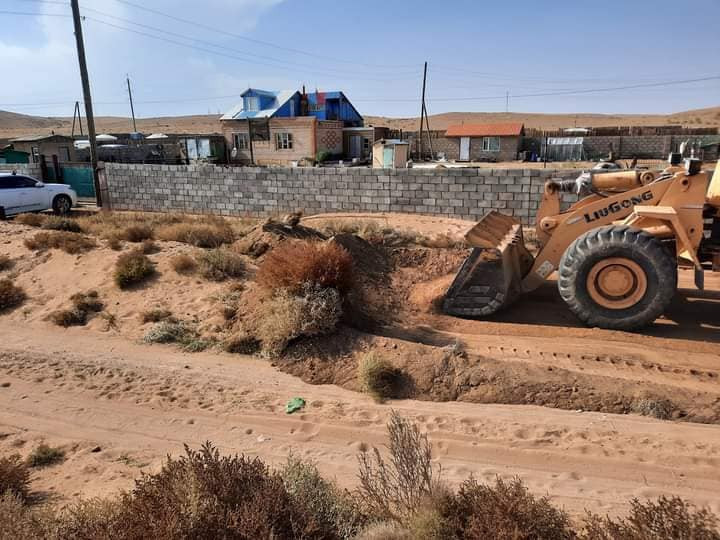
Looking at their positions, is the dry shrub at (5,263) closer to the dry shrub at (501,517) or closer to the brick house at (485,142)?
the dry shrub at (501,517)

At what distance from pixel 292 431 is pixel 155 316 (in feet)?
14.5

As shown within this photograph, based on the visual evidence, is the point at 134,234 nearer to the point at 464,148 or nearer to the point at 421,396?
the point at 421,396

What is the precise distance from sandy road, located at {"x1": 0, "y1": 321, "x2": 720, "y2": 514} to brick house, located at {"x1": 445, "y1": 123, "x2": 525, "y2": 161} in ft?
127

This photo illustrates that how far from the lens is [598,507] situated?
13.8ft

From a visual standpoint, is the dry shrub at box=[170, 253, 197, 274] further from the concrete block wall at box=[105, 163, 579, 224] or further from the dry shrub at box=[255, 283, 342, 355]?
the concrete block wall at box=[105, 163, 579, 224]

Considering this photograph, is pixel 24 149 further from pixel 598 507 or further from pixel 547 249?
pixel 598 507

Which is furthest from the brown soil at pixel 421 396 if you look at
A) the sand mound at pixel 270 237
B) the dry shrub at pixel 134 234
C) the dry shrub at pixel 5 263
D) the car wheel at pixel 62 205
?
the car wheel at pixel 62 205

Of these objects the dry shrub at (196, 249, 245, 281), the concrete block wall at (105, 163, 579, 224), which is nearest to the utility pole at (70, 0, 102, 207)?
the concrete block wall at (105, 163, 579, 224)

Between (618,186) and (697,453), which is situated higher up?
(618,186)

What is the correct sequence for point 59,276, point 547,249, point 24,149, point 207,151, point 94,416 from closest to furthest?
point 94,416 < point 547,249 < point 59,276 < point 24,149 < point 207,151

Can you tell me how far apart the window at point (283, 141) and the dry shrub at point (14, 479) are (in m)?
37.1

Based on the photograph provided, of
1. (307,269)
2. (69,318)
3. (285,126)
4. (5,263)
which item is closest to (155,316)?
(69,318)

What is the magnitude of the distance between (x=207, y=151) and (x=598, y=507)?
41.4m

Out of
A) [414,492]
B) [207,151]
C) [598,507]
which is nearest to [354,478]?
[414,492]
